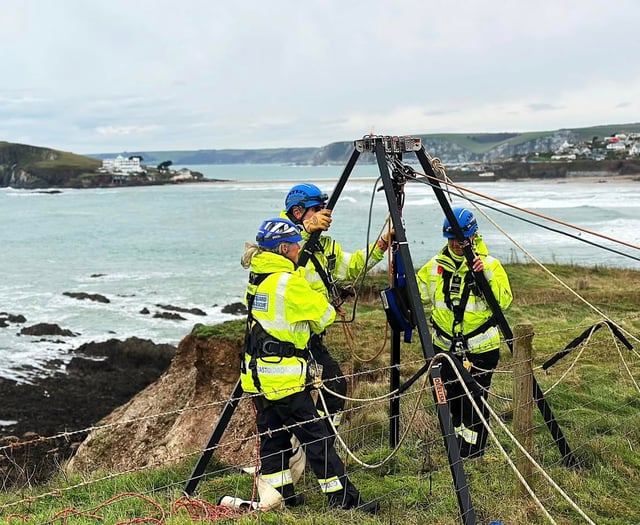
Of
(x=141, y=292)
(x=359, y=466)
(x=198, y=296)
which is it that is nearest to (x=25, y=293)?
(x=141, y=292)

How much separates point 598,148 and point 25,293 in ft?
496

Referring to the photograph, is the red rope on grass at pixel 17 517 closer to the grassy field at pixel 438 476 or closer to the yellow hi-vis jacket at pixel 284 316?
the grassy field at pixel 438 476

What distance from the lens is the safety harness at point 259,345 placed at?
15.4 feet

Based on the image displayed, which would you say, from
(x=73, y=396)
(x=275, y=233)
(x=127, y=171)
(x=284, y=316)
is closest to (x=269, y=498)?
(x=284, y=316)

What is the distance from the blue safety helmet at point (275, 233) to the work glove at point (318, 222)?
0.74m

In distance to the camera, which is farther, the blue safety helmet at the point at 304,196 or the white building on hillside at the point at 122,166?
the white building on hillside at the point at 122,166

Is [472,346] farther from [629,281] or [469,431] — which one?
[629,281]

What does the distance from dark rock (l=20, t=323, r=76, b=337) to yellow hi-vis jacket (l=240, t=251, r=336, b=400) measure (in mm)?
20723

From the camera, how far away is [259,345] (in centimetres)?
475

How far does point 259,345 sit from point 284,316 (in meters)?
0.34

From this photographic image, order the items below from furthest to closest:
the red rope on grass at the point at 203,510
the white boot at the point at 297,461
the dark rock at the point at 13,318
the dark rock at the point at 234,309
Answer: the dark rock at the point at 234,309, the dark rock at the point at 13,318, the white boot at the point at 297,461, the red rope on grass at the point at 203,510

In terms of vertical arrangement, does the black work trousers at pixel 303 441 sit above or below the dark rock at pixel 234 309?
above

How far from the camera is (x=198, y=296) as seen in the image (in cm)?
3030

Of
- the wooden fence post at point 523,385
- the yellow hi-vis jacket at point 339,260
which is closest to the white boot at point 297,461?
the yellow hi-vis jacket at point 339,260
